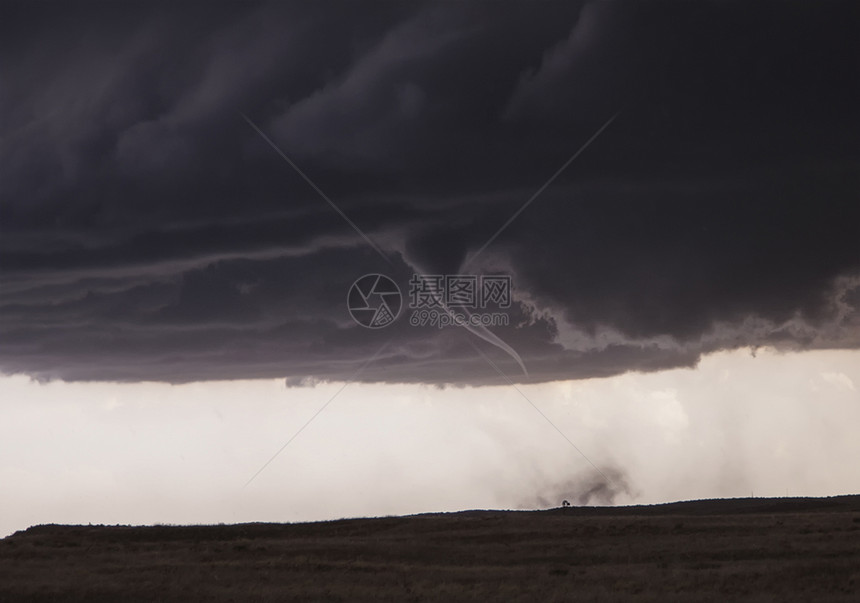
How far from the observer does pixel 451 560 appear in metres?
45.3

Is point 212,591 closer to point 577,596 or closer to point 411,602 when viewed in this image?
point 411,602

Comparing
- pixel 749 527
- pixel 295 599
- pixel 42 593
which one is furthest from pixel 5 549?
pixel 749 527

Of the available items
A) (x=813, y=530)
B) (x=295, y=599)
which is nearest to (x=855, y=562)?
(x=813, y=530)

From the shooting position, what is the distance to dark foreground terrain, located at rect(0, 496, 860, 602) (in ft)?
118

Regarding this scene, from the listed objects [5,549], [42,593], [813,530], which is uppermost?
[813,530]

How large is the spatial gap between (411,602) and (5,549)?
2533 cm

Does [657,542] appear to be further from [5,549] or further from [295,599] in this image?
[5,549]

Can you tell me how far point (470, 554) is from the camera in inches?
1825

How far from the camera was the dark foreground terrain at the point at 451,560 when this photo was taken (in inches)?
1419

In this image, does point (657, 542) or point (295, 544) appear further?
point (295, 544)

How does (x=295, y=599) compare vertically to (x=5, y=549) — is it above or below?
below

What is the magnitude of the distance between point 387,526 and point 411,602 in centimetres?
2343

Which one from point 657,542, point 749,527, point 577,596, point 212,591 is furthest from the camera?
point 749,527

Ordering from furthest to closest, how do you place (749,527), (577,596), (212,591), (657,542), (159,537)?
1. (159,537)
2. (749,527)
3. (657,542)
4. (212,591)
5. (577,596)
